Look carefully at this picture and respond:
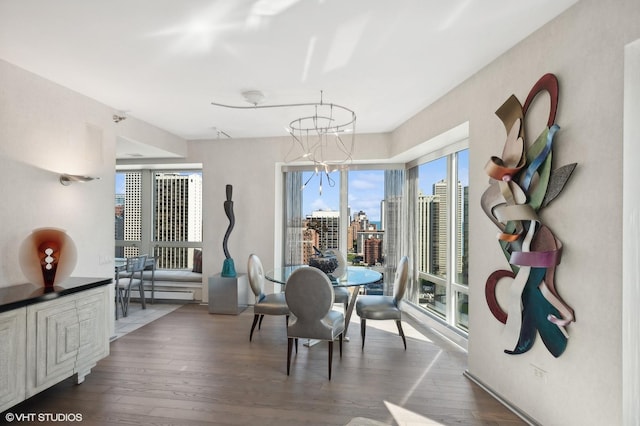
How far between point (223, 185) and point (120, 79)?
8.49 feet

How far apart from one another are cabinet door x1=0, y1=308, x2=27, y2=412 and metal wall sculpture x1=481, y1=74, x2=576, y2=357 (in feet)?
11.2

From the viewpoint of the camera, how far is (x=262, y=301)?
156 inches

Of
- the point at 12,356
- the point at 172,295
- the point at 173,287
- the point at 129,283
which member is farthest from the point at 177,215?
the point at 12,356

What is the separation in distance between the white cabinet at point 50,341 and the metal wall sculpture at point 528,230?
11.0 ft

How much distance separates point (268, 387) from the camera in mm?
2828

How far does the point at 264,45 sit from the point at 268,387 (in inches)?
106

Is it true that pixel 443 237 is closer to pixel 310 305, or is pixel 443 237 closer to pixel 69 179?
pixel 310 305

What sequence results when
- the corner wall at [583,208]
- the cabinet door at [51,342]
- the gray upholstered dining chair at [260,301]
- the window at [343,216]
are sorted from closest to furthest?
the corner wall at [583,208] < the cabinet door at [51,342] < the gray upholstered dining chair at [260,301] < the window at [343,216]

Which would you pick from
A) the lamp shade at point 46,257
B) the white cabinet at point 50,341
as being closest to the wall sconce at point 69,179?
the lamp shade at point 46,257

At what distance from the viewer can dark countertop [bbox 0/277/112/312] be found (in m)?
2.32

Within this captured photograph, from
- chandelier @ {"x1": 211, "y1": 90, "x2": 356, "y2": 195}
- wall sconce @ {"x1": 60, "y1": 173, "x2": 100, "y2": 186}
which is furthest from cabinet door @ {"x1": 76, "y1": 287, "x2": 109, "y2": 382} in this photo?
chandelier @ {"x1": 211, "y1": 90, "x2": 356, "y2": 195}

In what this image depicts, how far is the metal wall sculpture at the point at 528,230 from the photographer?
Answer: 2086 millimetres

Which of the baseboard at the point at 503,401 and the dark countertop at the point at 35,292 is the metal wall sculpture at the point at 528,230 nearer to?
the baseboard at the point at 503,401

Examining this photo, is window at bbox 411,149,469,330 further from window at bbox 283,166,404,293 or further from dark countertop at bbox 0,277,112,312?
dark countertop at bbox 0,277,112,312
